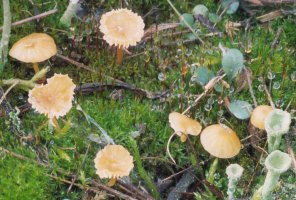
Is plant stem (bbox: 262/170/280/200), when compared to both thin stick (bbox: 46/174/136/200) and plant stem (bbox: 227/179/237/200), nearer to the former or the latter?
plant stem (bbox: 227/179/237/200)

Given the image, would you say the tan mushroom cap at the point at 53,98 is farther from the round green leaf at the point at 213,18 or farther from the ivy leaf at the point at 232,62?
the round green leaf at the point at 213,18

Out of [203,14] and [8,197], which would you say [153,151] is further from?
[203,14]

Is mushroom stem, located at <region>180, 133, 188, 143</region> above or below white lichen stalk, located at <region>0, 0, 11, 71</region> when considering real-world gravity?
below

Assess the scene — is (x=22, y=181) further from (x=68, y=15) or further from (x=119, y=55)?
(x=68, y=15)

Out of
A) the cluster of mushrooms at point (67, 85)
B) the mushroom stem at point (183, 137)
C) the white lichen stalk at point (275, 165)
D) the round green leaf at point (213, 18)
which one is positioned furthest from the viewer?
the round green leaf at point (213, 18)

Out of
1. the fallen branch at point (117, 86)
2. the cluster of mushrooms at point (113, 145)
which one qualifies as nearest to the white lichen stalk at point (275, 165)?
the cluster of mushrooms at point (113, 145)

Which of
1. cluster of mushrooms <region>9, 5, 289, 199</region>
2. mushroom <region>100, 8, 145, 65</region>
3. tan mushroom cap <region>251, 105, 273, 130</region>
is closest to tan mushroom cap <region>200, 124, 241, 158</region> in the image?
cluster of mushrooms <region>9, 5, 289, 199</region>

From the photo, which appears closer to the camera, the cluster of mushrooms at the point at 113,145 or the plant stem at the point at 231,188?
the plant stem at the point at 231,188

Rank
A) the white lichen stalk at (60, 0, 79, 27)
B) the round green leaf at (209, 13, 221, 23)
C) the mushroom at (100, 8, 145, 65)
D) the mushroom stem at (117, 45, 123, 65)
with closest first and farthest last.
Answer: the mushroom at (100, 8, 145, 65) → the mushroom stem at (117, 45, 123, 65) → the white lichen stalk at (60, 0, 79, 27) → the round green leaf at (209, 13, 221, 23)
